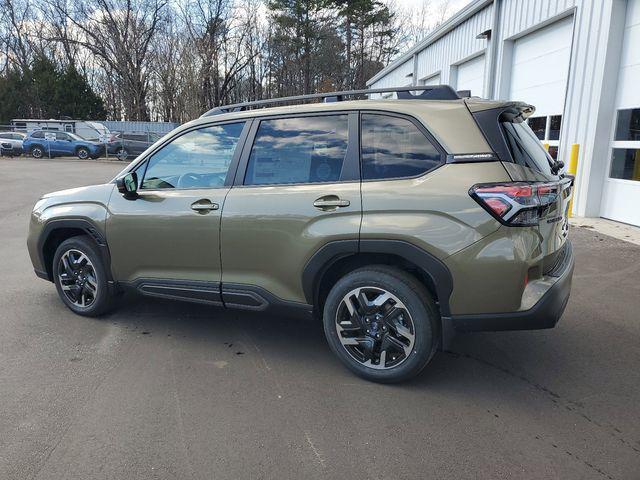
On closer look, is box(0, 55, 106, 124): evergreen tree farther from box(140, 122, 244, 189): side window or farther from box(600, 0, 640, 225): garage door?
box(140, 122, 244, 189): side window

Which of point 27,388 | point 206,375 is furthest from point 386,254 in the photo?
point 27,388

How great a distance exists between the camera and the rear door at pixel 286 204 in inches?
126

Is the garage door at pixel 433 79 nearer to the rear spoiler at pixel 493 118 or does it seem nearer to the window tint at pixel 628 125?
the window tint at pixel 628 125

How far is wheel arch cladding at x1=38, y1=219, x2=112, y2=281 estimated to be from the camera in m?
4.20

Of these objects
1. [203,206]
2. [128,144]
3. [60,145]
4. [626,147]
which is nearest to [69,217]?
[203,206]

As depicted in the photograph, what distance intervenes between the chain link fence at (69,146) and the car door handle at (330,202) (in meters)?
27.9

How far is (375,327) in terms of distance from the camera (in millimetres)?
3197

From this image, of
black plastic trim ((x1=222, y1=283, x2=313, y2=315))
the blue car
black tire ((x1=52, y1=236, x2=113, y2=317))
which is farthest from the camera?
the blue car

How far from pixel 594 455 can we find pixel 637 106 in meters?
7.45

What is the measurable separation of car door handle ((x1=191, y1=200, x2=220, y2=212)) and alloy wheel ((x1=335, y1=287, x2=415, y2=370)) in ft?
3.82

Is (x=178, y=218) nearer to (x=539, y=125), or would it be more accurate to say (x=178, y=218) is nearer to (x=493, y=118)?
(x=493, y=118)

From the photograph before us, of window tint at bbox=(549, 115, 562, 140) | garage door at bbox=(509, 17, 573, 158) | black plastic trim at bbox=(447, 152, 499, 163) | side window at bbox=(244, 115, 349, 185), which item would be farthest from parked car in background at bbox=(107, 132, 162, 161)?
black plastic trim at bbox=(447, 152, 499, 163)

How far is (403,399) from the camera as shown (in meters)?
3.07

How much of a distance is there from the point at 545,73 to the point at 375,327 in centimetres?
939
